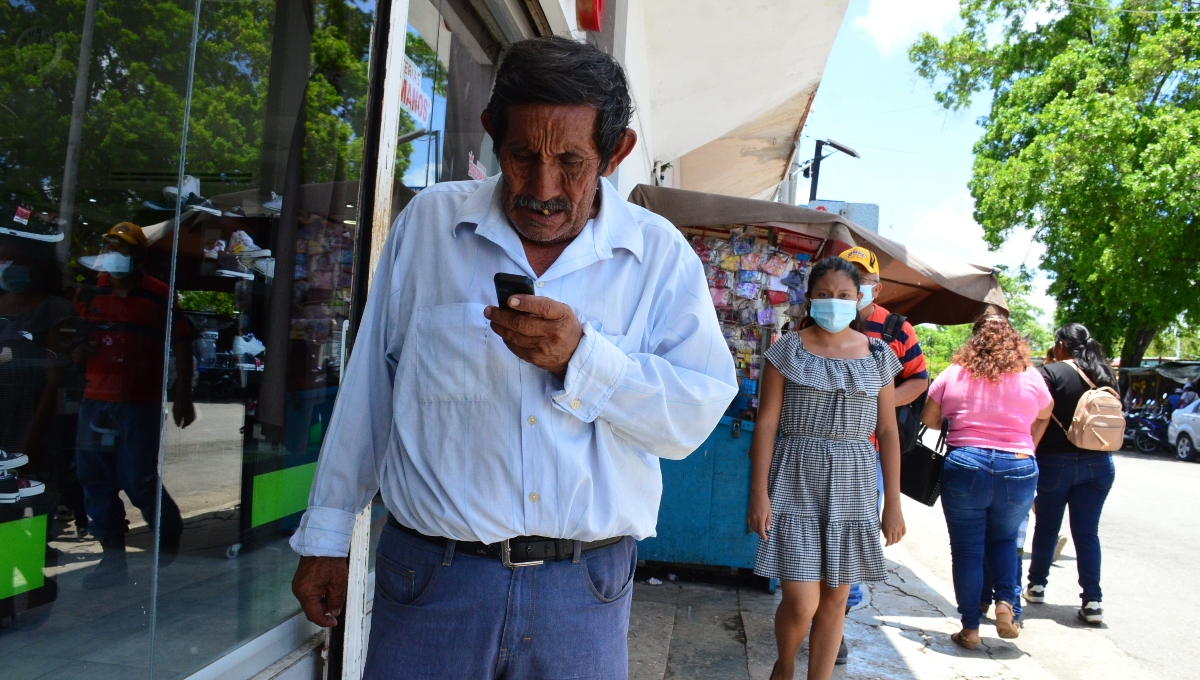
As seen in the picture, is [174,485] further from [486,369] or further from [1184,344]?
[1184,344]

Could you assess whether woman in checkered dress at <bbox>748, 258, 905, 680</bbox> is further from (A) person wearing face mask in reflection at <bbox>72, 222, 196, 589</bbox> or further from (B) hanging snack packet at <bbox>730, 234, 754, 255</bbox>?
(A) person wearing face mask in reflection at <bbox>72, 222, 196, 589</bbox>

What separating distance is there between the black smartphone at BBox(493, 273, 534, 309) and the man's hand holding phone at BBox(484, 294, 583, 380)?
0.01 metres

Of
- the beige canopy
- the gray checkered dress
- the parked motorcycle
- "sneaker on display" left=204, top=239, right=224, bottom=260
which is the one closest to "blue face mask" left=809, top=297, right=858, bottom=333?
the gray checkered dress

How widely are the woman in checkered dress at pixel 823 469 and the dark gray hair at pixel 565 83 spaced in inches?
78.9

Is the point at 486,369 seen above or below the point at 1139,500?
above

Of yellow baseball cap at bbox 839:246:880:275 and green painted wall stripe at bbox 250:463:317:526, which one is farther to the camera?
yellow baseball cap at bbox 839:246:880:275

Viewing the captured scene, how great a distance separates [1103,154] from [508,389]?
18.5m

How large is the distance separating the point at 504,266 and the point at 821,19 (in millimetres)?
6803

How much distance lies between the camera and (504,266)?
1.61 meters

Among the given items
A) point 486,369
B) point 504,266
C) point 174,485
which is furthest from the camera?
point 174,485

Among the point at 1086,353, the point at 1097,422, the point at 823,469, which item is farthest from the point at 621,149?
the point at 1086,353

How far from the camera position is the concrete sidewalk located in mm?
3861

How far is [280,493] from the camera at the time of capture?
2.56 m

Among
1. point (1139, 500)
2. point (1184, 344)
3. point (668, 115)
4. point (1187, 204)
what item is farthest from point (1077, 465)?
point (1184, 344)
